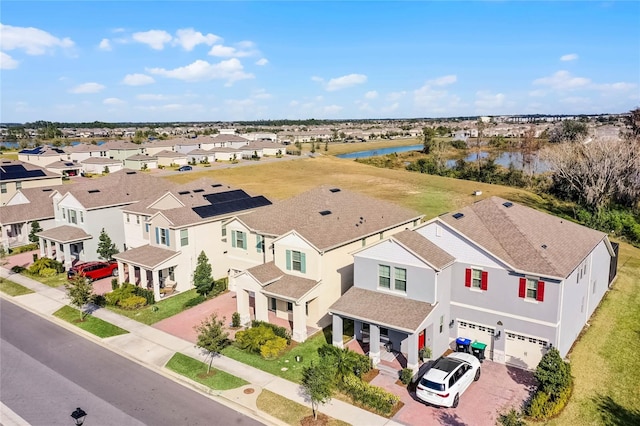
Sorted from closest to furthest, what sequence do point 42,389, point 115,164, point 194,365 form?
point 42,389
point 194,365
point 115,164

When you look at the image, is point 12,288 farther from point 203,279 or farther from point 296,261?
point 296,261

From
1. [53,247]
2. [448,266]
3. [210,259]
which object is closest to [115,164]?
[53,247]

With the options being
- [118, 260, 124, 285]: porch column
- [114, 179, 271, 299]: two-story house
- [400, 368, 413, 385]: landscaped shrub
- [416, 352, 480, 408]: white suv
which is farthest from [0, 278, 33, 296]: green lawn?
[416, 352, 480, 408]: white suv

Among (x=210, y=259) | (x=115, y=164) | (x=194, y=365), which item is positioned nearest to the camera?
(x=194, y=365)

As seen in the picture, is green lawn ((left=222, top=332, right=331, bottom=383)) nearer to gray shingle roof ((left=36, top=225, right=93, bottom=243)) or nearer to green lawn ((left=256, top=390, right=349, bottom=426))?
green lawn ((left=256, top=390, right=349, bottom=426))

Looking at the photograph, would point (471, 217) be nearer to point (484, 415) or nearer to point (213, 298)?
point (484, 415)
